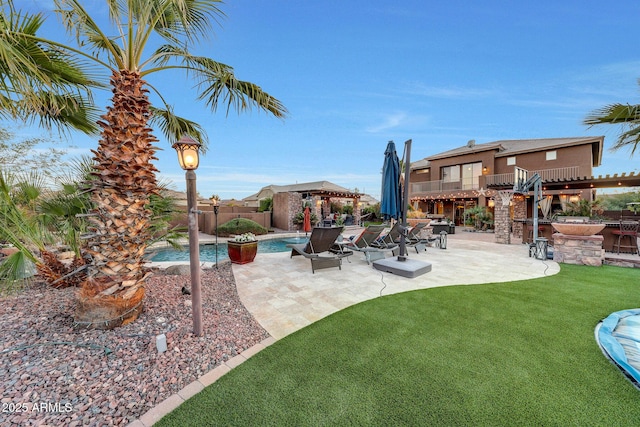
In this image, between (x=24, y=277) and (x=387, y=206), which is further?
(x=387, y=206)

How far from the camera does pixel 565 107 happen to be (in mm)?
15430

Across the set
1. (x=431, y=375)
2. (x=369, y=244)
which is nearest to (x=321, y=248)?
(x=369, y=244)

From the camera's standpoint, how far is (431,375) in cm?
220

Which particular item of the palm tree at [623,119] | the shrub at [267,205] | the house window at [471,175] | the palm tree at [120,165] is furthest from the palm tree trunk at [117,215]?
the house window at [471,175]

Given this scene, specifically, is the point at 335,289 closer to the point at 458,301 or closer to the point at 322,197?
the point at 458,301

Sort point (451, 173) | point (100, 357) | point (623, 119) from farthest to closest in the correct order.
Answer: point (451, 173) < point (623, 119) < point (100, 357)

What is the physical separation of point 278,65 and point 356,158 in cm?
1828

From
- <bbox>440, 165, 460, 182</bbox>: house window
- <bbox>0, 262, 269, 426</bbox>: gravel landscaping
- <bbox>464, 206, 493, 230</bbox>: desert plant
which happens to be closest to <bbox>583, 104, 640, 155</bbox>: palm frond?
<bbox>0, 262, 269, 426</bbox>: gravel landscaping

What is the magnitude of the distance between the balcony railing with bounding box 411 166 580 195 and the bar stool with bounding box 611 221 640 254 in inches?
301

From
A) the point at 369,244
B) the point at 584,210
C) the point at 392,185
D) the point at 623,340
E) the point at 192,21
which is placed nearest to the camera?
the point at 623,340

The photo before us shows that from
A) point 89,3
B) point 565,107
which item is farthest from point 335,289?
point 565,107

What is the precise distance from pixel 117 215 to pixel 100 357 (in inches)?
61.1

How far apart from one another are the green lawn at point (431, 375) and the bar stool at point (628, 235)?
625cm

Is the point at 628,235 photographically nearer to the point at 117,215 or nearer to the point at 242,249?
the point at 242,249
